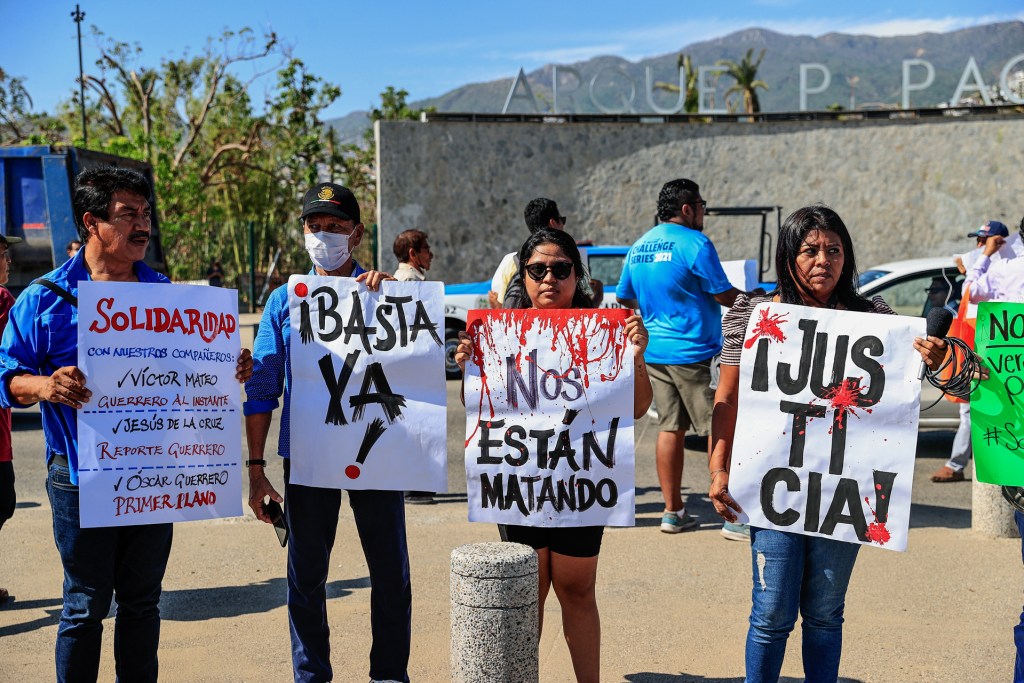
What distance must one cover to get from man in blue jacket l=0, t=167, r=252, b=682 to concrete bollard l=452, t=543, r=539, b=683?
110cm

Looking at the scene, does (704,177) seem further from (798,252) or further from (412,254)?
(798,252)

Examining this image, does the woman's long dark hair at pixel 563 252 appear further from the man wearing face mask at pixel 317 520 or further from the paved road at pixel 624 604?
the paved road at pixel 624 604

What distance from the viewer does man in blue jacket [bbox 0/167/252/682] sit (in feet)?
11.4

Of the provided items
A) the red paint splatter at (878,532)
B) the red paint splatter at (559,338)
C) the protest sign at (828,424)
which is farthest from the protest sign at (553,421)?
the red paint splatter at (878,532)

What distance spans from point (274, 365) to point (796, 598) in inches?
82.1

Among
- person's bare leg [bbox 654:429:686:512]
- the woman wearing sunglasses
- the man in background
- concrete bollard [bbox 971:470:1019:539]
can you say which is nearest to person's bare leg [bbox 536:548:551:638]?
the woman wearing sunglasses

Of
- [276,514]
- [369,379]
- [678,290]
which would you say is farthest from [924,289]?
Answer: [276,514]

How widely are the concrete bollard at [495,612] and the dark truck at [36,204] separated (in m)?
9.55

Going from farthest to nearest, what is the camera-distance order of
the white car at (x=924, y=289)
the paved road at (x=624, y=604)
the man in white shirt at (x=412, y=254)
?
the white car at (x=924, y=289), the man in white shirt at (x=412, y=254), the paved road at (x=624, y=604)

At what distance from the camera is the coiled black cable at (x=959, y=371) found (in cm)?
349

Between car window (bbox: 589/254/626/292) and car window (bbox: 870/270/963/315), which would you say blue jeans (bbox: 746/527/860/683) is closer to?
car window (bbox: 870/270/963/315)

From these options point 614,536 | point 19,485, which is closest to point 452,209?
point 19,485

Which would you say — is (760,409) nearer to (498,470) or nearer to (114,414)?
(498,470)

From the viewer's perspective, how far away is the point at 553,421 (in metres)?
3.85
